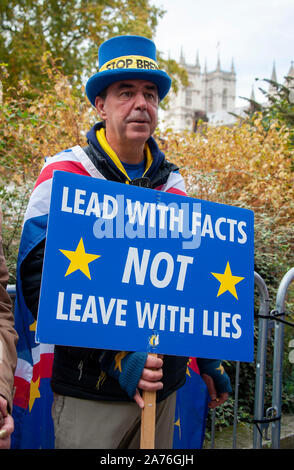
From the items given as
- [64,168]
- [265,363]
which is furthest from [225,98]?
[64,168]

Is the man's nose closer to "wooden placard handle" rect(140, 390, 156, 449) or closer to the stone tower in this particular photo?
"wooden placard handle" rect(140, 390, 156, 449)

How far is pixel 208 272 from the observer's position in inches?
72.0

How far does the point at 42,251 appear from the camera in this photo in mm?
1868

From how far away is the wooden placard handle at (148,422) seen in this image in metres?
1.63

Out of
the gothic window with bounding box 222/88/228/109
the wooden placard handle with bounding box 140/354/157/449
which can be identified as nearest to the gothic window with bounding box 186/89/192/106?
the gothic window with bounding box 222/88/228/109

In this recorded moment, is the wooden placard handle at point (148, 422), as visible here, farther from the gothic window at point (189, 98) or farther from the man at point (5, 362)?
the gothic window at point (189, 98)

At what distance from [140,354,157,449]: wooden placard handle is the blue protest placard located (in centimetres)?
17

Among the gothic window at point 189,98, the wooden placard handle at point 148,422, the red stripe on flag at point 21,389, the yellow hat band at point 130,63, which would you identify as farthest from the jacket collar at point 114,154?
the gothic window at point 189,98

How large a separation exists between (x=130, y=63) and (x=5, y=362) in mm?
1315

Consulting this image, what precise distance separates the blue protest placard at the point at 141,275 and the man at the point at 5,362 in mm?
205

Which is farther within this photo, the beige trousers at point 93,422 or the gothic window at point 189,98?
the gothic window at point 189,98

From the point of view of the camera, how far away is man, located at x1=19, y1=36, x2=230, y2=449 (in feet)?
5.94
